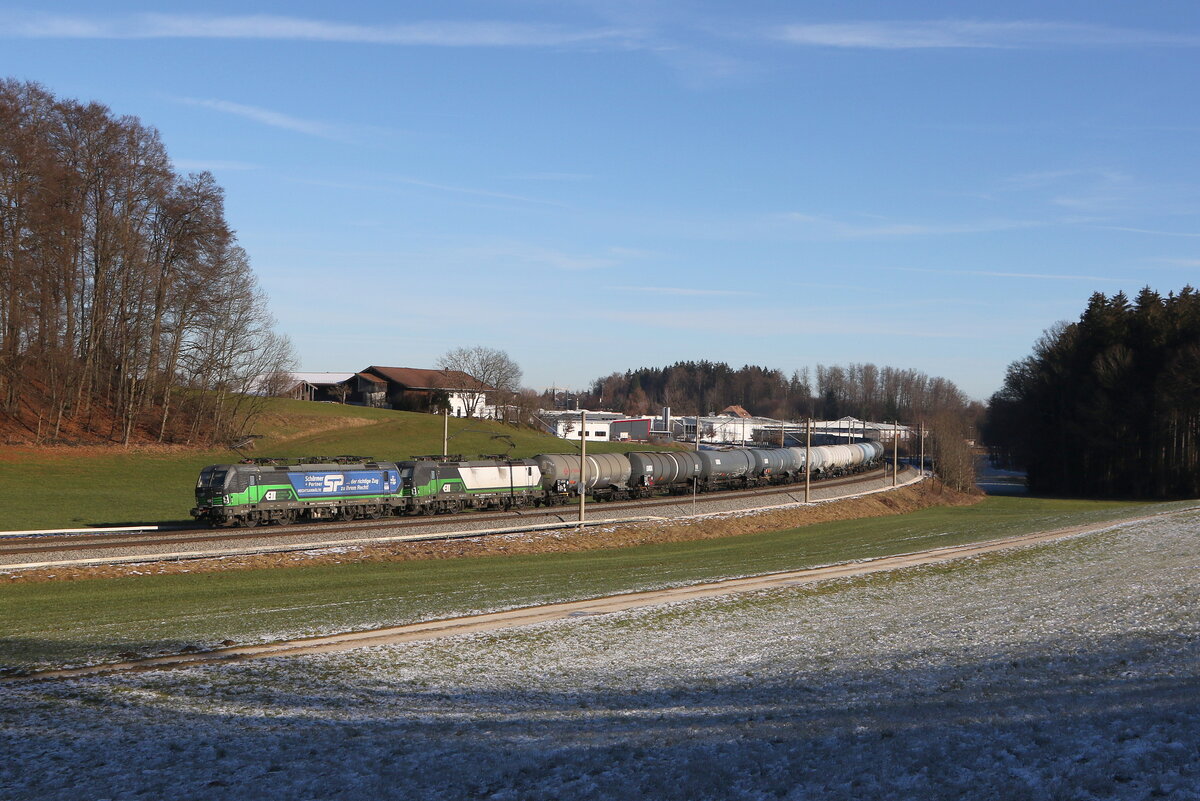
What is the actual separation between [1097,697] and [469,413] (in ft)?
409

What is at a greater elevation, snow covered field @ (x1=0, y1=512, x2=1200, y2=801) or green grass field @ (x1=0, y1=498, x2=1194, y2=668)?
snow covered field @ (x1=0, y1=512, x2=1200, y2=801)

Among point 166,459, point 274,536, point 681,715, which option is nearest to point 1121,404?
point 274,536

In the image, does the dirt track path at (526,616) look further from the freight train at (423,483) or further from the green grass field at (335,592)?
the freight train at (423,483)

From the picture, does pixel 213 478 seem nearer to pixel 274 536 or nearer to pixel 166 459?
pixel 274 536

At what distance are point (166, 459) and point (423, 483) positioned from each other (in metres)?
30.1

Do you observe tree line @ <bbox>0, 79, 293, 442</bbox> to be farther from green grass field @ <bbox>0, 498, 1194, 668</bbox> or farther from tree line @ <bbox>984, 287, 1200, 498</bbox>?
tree line @ <bbox>984, 287, 1200, 498</bbox>

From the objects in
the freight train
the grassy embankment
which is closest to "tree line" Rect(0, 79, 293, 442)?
the grassy embankment

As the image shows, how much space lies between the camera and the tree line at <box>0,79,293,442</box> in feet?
208

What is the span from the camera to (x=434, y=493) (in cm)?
5028

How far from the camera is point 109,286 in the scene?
236 ft

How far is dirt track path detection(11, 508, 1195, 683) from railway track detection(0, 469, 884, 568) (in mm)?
17107

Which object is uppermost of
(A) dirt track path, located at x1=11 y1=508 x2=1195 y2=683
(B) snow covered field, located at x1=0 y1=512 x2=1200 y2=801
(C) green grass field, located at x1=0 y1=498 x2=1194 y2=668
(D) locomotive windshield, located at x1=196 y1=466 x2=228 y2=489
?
(D) locomotive windshield, located at x1=196 y1=466 x2=228 y2=489

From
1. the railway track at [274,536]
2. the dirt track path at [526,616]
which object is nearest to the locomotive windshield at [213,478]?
the railway track at [274,536]

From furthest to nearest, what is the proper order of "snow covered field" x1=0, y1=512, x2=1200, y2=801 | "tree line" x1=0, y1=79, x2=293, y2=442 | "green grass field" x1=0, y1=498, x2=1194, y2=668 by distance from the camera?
1. "tree line" x1=0, y1=79, x2=293, y2=442
2. "green grass field" x1=0, y1=498, x2=1194, y2=668
3. "snow covered field" x1=0, y1=512, x2=1200, y2=801
